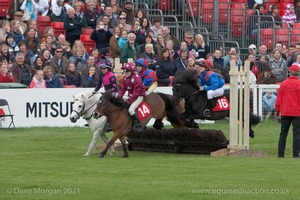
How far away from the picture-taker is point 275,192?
17.0m

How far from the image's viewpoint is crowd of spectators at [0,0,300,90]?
29531 mm

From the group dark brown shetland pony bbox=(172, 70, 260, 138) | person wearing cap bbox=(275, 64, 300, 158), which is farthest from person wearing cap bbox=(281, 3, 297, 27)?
person wearing cap bbox=(275, 64, 300, 158)

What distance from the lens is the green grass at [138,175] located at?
16.9 metres

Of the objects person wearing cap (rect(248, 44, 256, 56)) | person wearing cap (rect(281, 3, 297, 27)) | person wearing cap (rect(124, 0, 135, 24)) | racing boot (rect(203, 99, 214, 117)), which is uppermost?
person wearing cap (rect(124, 0, 135, 24))

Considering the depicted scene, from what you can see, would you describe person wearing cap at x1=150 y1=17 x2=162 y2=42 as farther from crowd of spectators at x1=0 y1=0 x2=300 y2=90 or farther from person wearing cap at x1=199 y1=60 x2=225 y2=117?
person wearing cap at x1=199 y1=60 x2=225 y2=117

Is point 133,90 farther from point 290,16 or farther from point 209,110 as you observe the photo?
point 290,16

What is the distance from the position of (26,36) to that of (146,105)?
26.2 feet

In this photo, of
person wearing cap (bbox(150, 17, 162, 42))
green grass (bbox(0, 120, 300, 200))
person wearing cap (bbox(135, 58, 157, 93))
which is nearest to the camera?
green grass (bbox(0, 120, 300, 200))

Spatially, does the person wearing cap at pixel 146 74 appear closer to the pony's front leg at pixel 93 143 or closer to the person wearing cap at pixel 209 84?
the person wearing cap at pixel 209 84

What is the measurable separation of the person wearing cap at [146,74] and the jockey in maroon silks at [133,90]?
28.0 inches

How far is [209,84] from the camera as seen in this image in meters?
24.3

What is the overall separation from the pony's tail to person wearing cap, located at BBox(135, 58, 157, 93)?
376 millimetres

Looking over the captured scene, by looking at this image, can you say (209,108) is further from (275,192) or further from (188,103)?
(275,192)

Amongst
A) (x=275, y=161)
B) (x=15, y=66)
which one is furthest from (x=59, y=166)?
(x=15, y=66)
